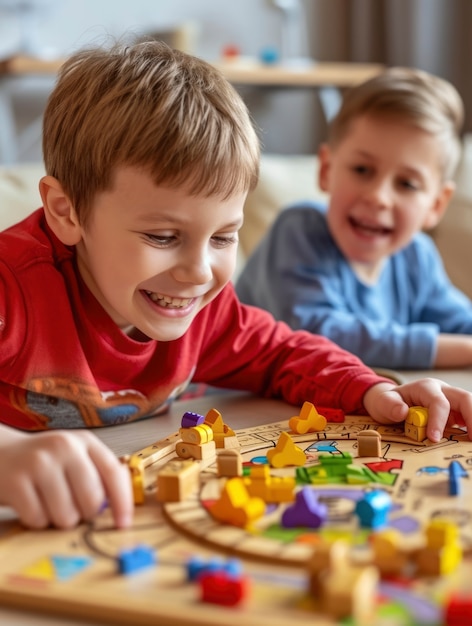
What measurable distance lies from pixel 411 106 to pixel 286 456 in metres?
0.87

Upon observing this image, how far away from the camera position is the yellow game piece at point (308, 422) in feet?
2.72

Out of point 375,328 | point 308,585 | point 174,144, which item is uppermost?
point 174,144

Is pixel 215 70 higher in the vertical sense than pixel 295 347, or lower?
higher

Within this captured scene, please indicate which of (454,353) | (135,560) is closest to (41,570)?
(135,560)

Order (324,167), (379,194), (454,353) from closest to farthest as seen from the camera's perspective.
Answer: (454,353) → (379,194) → (324,167)

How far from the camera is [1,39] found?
2.73m

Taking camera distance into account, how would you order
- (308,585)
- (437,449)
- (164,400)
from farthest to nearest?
(164,400) → (437,449) → (308,585)

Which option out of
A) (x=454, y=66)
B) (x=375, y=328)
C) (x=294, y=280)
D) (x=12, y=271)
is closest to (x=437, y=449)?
(x=12, y=271)

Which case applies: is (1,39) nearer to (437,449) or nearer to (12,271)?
(12,271)

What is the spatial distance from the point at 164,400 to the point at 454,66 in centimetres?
210

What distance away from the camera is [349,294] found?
1.48m

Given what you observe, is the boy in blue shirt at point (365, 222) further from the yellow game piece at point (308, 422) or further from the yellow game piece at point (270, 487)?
the yellow game piece at point (270, 487)

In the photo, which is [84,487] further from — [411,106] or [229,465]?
[411,106]

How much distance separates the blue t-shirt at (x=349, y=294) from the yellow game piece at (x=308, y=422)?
462 millimetres
